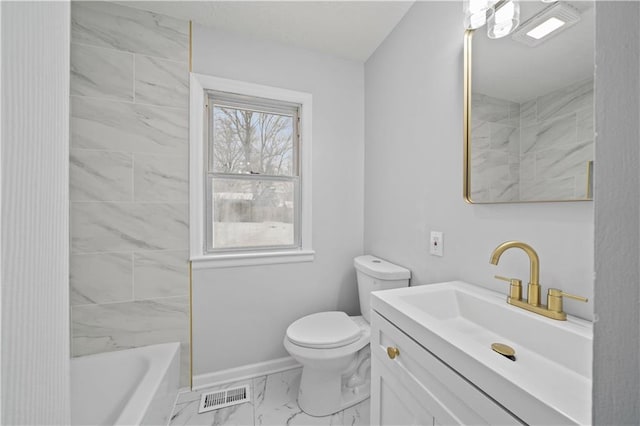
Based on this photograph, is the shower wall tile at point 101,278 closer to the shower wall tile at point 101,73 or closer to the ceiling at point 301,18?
the shower wall tile at point 101,73

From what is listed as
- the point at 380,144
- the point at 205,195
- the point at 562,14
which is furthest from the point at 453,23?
the point at 205,195

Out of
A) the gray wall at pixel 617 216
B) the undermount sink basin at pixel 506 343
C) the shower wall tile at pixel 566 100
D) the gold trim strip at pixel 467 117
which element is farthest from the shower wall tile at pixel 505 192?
the gray wall at pixel 617 216

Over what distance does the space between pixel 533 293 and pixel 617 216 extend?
823 millimetres

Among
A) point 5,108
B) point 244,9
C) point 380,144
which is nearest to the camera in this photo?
point 5,108

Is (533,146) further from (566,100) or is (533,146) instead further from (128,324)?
(128,324)

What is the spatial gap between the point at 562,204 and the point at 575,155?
0.15 m

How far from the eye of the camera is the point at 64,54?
0.98ft

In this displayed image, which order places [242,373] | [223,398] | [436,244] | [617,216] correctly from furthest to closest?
1. [242,373]
2. [223,398]
3. [436,244]
4. [617,216]

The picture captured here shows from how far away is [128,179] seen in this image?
1.47 m

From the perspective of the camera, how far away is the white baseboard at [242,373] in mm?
1583

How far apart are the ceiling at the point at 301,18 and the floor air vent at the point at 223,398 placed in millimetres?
2238

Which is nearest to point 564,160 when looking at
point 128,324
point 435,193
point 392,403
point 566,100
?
point 566,100

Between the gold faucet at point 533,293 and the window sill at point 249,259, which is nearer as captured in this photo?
the gold faucet at point 533,293

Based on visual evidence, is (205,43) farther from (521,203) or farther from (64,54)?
(521,203)
